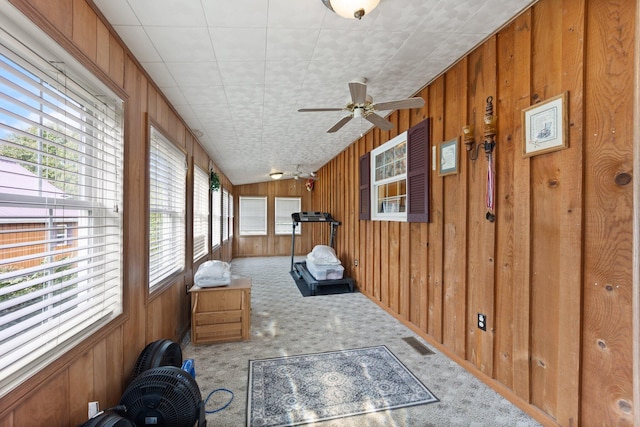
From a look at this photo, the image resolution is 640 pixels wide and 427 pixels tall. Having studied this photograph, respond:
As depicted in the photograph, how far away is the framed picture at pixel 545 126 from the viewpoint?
5.49ft

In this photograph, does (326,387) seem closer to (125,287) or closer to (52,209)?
(125,287)

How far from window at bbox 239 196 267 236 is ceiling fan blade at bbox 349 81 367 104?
7585 millimetres

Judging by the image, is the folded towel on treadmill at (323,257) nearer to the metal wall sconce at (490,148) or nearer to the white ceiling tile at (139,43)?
the metal wall sconce at (490,148)

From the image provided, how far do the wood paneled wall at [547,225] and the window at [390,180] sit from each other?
29.4 inches

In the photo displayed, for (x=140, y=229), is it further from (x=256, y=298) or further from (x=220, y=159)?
(x=220, y=159)

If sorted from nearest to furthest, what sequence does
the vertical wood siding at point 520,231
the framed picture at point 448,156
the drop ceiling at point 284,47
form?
1. the vertical wood siding at point 520,231
2. the drop ceiling at point 284,47
3. the framed picture at point 448,156

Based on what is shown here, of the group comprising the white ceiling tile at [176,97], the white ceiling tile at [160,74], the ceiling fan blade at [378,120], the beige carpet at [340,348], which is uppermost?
the white ceiling tile at [160,74]

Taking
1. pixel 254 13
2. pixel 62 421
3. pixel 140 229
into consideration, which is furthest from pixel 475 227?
pixel 62 421

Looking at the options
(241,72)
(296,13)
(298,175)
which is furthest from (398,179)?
(298,175)

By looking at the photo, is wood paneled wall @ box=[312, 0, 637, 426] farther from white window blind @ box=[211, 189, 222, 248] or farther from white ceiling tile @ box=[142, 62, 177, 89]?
white window blind @ box=[211, 189, 222, 248]

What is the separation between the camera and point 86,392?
1464 mm

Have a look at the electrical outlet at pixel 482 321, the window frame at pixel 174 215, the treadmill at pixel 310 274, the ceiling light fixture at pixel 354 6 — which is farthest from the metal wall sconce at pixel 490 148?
the treadmill at pixel 310 274

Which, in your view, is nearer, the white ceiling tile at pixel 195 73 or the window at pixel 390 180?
the white ceiling tile at pixel 195 73

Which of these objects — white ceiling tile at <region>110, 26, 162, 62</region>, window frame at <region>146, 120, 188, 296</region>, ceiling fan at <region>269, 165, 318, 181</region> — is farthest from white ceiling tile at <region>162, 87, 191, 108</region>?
ceiling fan at <region>269, 165, 318, 181</region>
